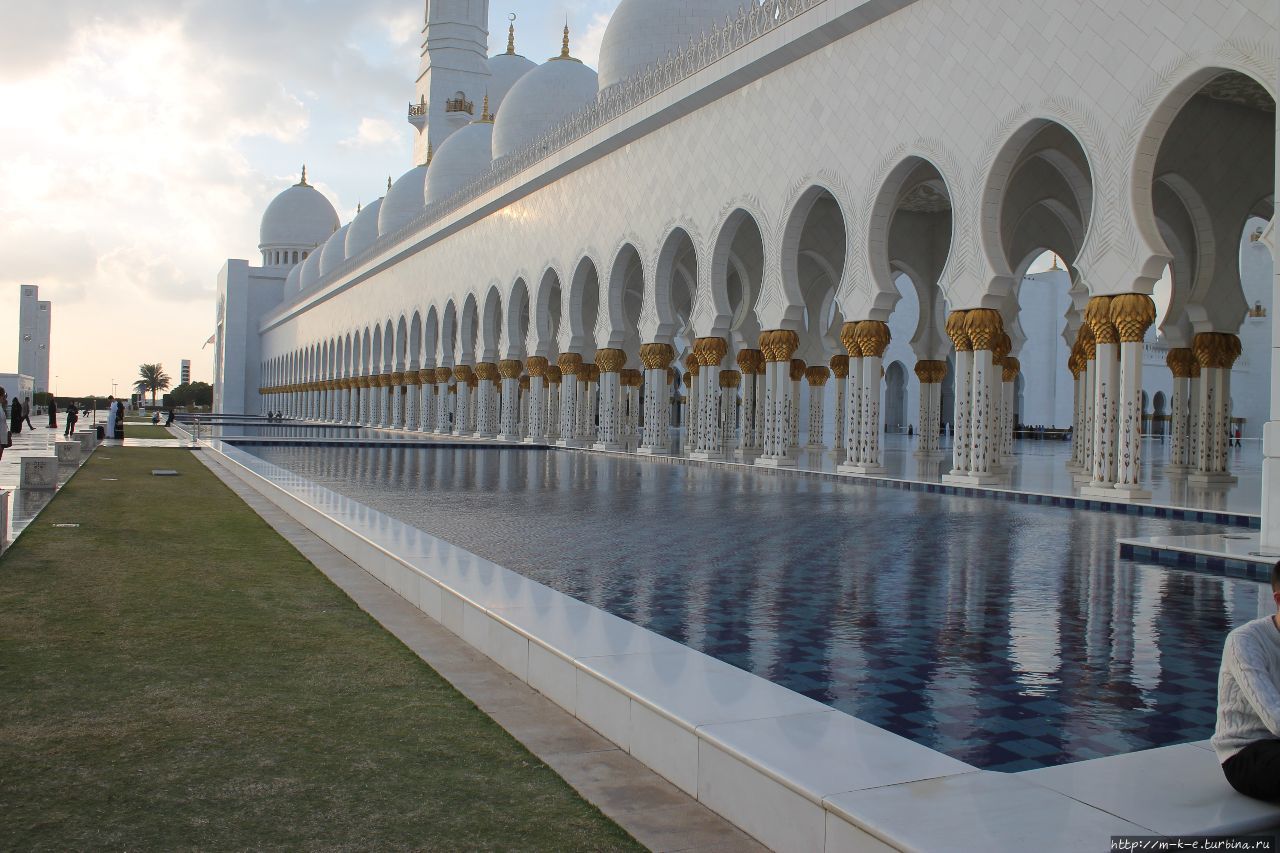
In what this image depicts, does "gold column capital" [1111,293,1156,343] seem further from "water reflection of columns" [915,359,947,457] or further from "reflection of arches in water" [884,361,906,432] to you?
"reflection of arches in water" [884,361,906,432]

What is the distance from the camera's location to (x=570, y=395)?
1695 cm

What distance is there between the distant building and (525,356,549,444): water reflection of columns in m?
26.4

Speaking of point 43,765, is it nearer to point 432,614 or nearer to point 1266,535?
point 432,614

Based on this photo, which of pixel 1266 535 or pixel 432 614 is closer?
pixel 432 614

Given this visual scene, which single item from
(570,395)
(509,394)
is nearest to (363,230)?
(509,394)

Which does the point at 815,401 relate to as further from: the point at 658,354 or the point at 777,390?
the point at 777,390

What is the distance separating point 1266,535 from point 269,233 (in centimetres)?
4367

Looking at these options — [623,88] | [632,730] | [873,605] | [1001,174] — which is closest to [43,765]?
[632,730]

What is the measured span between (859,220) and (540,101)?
1127 centimetres

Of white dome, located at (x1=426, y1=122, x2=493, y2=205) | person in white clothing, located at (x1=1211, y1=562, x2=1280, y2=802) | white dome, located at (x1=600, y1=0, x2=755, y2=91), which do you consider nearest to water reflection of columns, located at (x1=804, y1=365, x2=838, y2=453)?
white dome, located at (x1=600, y1=0, x2=755, y2=91)

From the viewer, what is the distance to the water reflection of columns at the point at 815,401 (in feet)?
52.3

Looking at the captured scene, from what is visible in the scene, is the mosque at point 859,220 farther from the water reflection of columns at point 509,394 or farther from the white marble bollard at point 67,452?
the white marble bollard at point 67,452

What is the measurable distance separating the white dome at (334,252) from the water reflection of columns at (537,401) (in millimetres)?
16520

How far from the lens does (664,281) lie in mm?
14266
